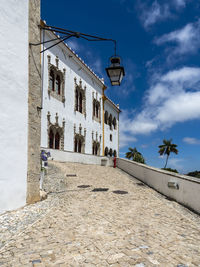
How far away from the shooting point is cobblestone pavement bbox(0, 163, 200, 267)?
10.5ft

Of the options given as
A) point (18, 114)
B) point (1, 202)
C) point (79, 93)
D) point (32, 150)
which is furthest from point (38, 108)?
point (79, 93)

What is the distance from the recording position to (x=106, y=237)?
159 inches

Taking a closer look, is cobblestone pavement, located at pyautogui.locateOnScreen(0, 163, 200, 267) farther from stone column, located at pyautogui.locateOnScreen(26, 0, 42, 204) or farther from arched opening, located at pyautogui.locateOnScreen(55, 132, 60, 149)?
arched opening, located at pyautogui.locateOnScreen(55, 132, 60, 149)

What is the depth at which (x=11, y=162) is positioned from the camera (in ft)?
19.0

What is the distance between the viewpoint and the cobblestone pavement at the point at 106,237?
3.20 m

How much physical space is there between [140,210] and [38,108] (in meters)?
4.63

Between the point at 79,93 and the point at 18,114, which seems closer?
the point at 18,114

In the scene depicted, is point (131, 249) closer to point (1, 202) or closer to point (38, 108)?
point (1, 202)

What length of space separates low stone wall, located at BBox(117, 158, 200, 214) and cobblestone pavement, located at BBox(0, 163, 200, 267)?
1.67 ft

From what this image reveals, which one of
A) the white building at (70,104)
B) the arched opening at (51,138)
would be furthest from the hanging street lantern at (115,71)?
the arched opening at (51,138)

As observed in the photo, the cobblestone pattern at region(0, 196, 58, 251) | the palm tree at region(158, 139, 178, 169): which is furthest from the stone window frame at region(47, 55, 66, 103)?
the palm tree at region(158, 139, 178, 169)

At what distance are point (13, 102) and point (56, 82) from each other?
1430 cm

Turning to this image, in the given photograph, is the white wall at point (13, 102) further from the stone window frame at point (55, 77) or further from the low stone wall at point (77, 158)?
the stone window frame at point (55, 77)

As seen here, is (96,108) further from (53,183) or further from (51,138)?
(53,183)
